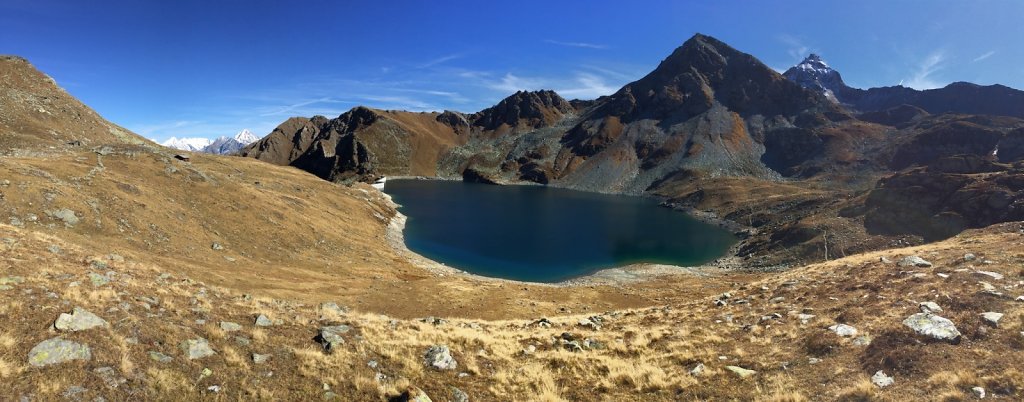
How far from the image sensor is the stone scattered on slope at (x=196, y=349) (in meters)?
13.0

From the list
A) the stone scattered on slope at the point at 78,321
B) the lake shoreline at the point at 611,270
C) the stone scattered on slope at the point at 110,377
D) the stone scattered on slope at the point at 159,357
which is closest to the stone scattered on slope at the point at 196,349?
the stone scattered on slope at the point at 159,357

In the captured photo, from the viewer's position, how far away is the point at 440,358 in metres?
16.0

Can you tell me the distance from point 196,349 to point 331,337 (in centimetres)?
417

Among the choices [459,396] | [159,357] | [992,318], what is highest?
[992,318]

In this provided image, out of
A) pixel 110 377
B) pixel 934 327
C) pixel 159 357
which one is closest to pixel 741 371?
pixel 934 327

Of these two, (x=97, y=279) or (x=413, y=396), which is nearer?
(x=413, y=396)

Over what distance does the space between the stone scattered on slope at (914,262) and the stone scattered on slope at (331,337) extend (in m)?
30.4

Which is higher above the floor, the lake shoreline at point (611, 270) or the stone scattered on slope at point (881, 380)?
the stone scattered on slope at point (881, 380)

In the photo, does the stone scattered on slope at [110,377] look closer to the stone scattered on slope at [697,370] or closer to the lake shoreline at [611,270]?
the stone scattered on slope at [697,370]

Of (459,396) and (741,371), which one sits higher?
(741,371)

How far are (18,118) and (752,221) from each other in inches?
5816

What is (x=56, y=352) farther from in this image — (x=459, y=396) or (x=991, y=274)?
(x=991, y=274)

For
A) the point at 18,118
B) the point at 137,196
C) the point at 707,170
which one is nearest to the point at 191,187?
the point at 137,196

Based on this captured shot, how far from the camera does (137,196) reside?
4378 centimetres
